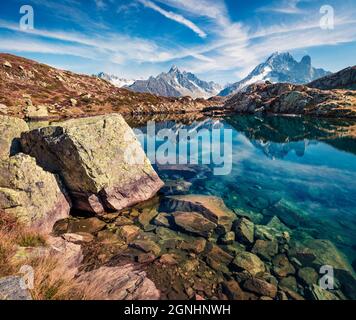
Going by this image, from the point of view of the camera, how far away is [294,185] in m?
25.0

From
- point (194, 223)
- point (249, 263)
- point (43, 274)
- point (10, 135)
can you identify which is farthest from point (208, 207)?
point (10, 135)

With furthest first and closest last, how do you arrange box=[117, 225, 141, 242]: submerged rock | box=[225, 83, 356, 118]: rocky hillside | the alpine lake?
box=[225, 83, 356, 118]: rocky hillside → box=[117, 225, 141, 242]: submerged rock → the alpine lake

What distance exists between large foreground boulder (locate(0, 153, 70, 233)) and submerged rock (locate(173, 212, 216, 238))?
7.31m

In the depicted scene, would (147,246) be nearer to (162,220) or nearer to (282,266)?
(162,220)

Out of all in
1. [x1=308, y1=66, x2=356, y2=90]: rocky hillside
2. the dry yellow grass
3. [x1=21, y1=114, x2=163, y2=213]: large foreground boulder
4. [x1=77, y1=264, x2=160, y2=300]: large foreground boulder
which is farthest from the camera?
[x1=308, y1=66, x2=356, y2=90]: rocky hillside

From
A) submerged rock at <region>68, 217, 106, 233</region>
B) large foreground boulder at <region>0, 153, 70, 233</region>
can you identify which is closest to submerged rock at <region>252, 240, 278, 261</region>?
submerged rock at <region>68, 217, 106, 233</region>

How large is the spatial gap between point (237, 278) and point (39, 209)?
11123 mm

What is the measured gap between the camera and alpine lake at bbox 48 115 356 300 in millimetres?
10930

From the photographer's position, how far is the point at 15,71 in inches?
5472

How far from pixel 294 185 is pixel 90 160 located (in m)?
19.1

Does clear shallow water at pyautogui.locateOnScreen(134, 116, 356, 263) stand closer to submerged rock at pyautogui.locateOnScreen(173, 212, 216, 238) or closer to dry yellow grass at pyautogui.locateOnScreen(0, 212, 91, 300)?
submerged rock at pyautogui.locateOnScreen(173, 212, 216, 238)

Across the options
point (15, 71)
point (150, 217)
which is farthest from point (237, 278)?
point (15, 71)

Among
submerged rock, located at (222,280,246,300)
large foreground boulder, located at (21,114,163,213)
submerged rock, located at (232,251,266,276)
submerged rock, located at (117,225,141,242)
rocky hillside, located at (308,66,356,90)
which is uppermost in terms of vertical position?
rocky hillside, located at (308,66,356,90)
